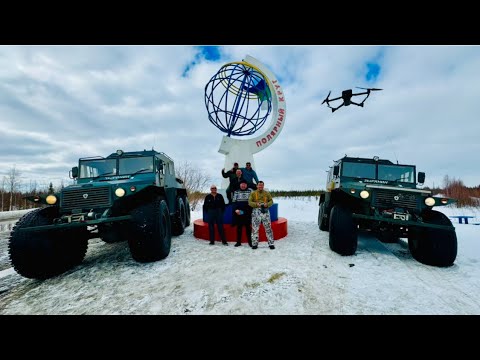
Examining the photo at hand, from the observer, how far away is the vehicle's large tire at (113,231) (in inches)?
177

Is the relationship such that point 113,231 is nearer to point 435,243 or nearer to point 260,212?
point 260,212

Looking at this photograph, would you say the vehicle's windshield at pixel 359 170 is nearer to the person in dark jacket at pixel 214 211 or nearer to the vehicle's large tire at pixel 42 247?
the person in dark jacket at pixel 214 211

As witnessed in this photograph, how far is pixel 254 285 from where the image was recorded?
3592 mm

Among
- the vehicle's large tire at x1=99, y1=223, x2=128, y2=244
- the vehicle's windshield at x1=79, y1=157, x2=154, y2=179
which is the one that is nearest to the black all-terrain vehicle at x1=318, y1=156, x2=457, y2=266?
the vehicle's large tire at x1=99, y1=223, x2=128, y2=244

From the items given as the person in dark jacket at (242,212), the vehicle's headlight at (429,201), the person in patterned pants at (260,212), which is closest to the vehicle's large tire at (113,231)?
the person in dark jacket at (242,212)

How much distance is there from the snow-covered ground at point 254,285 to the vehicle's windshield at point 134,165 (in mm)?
1938

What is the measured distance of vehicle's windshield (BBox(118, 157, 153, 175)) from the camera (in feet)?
19.5

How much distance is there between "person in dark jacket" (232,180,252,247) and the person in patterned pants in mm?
179

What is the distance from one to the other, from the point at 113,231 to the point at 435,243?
6.06 metres

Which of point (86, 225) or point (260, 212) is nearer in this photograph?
point (86, 225)

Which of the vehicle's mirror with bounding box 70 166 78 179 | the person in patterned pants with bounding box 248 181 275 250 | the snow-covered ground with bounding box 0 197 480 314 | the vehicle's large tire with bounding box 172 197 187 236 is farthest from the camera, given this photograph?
the vehicle's large tire with bounding box 172 197 187 236

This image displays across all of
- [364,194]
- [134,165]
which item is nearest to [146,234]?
[134,165]

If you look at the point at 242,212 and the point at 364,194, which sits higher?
the point at 364,194

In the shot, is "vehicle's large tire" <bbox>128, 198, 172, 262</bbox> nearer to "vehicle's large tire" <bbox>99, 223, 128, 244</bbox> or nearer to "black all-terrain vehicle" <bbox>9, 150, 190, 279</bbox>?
"black all-terrain vehicle" <bbox>9, 150, 190, 279</bbox>
